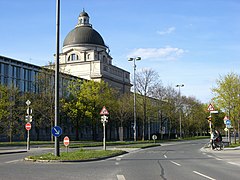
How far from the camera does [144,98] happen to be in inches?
2431

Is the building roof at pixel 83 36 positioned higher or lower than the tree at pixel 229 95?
higher

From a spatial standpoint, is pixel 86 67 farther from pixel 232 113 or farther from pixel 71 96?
pixel 232 113

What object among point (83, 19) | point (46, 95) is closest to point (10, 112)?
point (46, 95)

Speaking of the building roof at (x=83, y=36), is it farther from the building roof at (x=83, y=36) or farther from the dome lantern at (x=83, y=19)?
the dome lantern at (x=83, y=19)

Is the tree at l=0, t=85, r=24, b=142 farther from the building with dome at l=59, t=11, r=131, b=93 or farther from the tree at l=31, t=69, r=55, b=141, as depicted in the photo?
the building with dome at l=59, t=11, r=131, b=93

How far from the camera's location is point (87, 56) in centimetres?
10544

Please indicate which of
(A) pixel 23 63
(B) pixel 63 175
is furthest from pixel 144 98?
(B) pixel 63 175

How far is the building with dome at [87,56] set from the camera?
103 m

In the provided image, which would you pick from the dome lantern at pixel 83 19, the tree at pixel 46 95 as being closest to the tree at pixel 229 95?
the tree at pixel 46 95

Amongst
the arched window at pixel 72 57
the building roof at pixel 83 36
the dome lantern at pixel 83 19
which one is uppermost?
the dome lantern at pixel 83 19

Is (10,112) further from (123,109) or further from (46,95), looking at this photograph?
(123,109)

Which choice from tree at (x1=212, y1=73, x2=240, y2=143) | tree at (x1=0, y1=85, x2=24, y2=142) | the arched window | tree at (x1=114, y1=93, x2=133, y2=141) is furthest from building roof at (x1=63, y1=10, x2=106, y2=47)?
tree at (x1=212, y1=73, x2=240, y2=143)

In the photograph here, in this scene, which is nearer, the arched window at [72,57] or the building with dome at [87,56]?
the building with dome at [87,56]

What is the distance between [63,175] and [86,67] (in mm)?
92230
